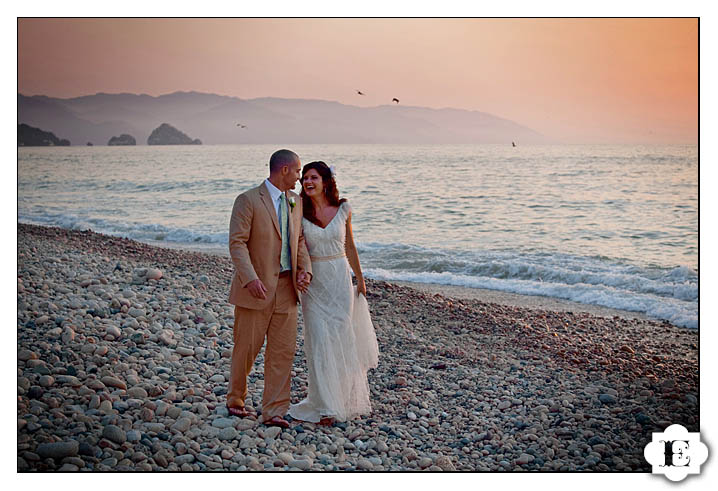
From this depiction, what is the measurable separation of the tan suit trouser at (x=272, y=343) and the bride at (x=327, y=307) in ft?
0.60

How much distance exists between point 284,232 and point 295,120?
14.6 metres

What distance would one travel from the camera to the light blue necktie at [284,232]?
14.6ft

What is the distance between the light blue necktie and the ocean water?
24.5 ft

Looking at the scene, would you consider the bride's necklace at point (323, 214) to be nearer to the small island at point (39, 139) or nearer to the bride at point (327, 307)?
the bride at point (327, 307)

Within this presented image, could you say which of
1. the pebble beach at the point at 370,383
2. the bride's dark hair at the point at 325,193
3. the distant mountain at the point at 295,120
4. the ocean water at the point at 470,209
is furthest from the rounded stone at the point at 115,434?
the distant mountain at the point at 295,120

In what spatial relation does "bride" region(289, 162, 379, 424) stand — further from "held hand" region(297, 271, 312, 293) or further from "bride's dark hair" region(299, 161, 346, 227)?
"held hand" region(297, 271, 312, 293)

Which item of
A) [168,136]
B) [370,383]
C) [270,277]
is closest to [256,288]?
[270,277]

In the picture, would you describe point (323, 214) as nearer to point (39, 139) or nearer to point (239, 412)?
point (239, 412)

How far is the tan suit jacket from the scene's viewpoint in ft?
14.1

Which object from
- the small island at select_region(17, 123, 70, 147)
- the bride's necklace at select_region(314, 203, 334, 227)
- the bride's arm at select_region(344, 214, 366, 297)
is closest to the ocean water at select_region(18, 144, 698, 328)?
the small island at select_region(17, 123, 70, 147)

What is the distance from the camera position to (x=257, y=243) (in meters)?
4.44
